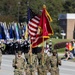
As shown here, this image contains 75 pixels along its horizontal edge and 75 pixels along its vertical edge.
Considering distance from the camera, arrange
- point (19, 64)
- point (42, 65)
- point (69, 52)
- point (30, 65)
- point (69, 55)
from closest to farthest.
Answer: point (19, 64) → point (42, 65) → point (30, 65) → point (69, 52) → point (69, 55)

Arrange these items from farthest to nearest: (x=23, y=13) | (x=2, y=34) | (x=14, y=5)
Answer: (x=14, y=5)
(x=23, y=13)
(x=2, y=34)

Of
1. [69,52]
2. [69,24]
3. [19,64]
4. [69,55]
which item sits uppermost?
[19,64]

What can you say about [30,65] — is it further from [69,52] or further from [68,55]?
[69,52]

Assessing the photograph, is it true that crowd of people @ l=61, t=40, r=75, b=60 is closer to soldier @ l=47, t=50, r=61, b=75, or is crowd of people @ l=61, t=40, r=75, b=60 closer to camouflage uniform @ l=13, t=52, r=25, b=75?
soldier @ l=47, t=50, r=61, b=75

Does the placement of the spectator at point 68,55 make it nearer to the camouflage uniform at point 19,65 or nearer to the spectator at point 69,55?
the spectator at point 69,55

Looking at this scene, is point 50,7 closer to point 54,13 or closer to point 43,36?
point 54,13

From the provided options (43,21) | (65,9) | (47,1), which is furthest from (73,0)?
(43,21)

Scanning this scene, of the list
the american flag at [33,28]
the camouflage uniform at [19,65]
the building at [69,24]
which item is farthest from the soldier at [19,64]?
the building at [69,24]

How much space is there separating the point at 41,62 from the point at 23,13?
8167 cm

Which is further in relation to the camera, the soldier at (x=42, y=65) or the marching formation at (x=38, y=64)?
the soldier at (x=42, y=65)

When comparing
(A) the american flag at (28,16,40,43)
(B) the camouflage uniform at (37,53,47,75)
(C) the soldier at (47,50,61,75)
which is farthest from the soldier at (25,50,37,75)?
(A) the american flag at (28,16,40,43)

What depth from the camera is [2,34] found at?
52.0 meters

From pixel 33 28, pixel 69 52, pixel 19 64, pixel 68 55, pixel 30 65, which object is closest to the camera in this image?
pixel 19 64

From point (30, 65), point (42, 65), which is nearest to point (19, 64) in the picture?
point (30, 65)
